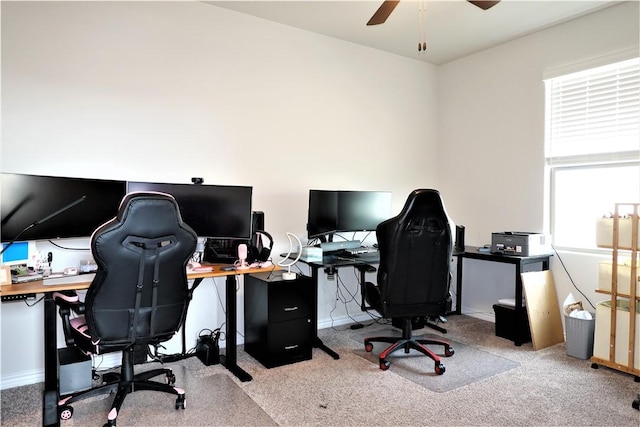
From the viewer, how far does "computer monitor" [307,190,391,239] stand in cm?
360

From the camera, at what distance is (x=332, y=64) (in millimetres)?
4074

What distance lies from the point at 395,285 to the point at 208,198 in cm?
150

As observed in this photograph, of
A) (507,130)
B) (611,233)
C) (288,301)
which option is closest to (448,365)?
(288,301)

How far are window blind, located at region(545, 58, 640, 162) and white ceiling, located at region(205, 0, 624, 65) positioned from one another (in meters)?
0.54

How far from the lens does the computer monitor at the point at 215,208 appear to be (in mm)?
3045

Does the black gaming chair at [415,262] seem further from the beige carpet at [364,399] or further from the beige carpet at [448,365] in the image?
the beige carpet at [364,399]

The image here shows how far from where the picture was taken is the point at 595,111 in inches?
140

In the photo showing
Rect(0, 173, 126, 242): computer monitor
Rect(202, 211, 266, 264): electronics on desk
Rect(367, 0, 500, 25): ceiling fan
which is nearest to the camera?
Rect(0, 173, 126, 242): computer monitor

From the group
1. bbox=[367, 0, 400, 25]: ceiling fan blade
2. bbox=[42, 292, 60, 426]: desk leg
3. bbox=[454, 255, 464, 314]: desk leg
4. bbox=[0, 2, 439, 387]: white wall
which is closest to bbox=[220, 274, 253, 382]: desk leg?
bbox=[0, 2, 439, 387]: white wall

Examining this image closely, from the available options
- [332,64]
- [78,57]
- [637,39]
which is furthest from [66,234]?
[637,39]

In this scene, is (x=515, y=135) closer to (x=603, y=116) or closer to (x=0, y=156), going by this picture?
(x=603, y=116)

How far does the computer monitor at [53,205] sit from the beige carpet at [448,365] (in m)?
2.17

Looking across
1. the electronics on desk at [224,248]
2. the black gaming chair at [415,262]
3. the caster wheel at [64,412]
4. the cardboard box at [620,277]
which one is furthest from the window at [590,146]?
the caster wheel at [64,412]

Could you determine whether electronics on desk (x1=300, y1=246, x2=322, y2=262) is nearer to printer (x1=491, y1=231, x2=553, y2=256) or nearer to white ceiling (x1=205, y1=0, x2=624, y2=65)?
printer (x1=491, y1=231, x2=553, y2=256)
